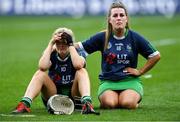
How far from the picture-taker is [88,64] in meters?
20.4

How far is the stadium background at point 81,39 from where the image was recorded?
11578 mm

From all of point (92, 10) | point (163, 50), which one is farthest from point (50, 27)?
point (163, 50)

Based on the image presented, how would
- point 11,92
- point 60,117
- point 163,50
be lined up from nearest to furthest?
point 60,117 → point 11,92 → point 163,50

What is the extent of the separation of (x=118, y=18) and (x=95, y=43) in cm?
59

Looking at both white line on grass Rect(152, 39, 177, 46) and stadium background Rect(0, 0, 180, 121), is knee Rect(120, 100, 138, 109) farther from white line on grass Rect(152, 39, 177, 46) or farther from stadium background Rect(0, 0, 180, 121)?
white line on grass Rect(152, 39, 177, 46)

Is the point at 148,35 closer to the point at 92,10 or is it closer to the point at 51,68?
the point at 92,10

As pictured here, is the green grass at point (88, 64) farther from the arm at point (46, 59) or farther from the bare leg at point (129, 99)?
the arm at point (46, 59)

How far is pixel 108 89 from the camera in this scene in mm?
11984

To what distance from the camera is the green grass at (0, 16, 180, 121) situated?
11219 millimetres

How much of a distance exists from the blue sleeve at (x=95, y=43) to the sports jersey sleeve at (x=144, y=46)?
517mm

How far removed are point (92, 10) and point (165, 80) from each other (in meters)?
22.1

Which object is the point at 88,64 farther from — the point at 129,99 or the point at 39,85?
the point at 39,85

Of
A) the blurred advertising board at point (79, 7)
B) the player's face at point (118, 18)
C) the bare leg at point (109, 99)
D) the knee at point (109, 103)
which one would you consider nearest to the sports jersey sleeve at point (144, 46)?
the player's face at point (118, 18)

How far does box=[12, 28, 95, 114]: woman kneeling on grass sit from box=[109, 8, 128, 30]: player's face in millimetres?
675
